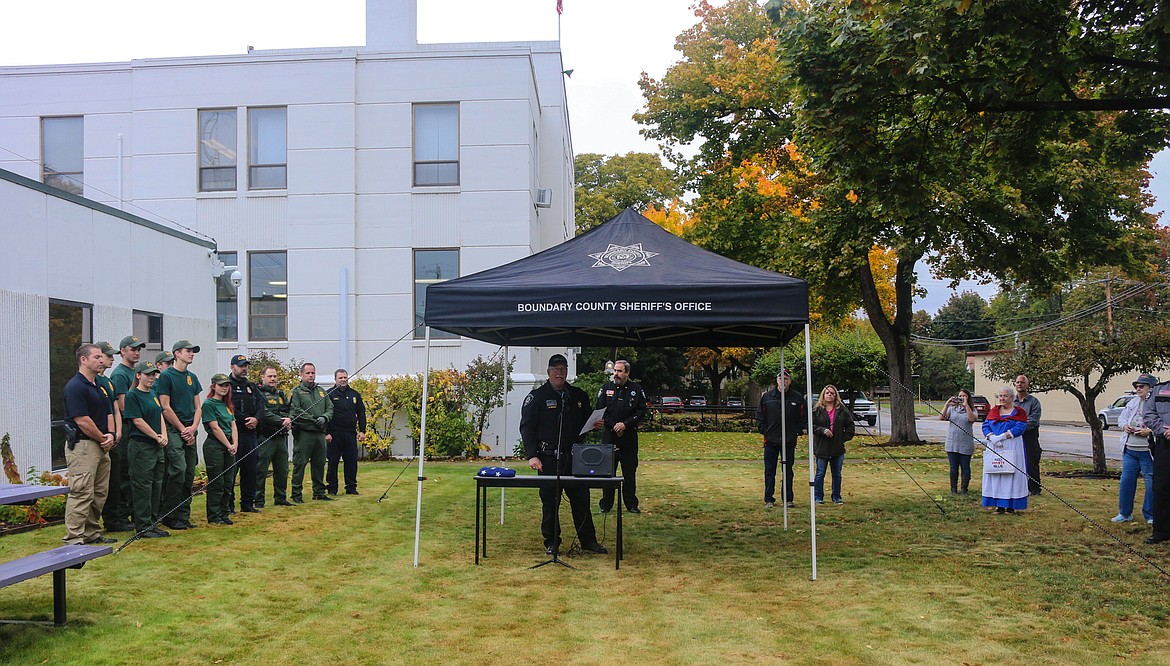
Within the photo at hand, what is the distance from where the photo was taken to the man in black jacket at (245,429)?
1127cm

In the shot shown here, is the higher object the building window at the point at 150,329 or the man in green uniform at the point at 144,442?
the building window at the point at 150,329

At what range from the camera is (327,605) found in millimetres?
6812

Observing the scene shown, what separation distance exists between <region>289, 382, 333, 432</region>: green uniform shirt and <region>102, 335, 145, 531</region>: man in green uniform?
2737 millimetres

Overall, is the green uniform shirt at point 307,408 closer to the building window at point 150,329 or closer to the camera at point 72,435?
the building window at point 150,329

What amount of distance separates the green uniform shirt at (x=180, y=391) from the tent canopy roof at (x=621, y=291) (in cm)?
342

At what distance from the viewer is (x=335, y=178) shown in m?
21.1

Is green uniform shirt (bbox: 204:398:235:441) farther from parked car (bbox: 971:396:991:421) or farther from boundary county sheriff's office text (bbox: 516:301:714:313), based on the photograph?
parked car (bbox: 971:396:991:421)

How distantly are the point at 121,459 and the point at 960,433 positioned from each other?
11.1m

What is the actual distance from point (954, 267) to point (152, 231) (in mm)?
18033

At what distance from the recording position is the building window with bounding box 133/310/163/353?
13.7m

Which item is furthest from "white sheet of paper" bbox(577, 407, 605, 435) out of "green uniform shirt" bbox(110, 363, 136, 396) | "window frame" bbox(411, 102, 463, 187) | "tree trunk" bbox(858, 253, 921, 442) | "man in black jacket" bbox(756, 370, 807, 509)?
"tree trunk" bbox(858, 253, 921, 442)

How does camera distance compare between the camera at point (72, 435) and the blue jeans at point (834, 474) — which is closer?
the camera at point (72, 435)

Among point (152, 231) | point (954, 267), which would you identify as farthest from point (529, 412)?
point (954, 267)

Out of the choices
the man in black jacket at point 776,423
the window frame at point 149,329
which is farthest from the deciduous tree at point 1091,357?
the window frame at point 149,329
